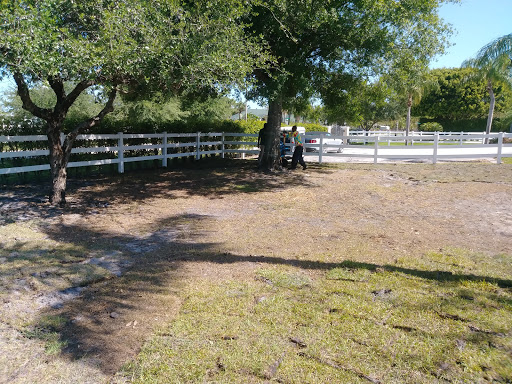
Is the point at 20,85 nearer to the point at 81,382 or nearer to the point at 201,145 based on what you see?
the point at 81,382

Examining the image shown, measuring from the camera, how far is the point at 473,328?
4055 mm

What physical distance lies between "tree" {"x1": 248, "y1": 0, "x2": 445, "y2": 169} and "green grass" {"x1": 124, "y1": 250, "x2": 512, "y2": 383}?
6.98 meters

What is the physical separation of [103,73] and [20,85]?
176cm

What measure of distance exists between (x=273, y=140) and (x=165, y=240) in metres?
8.99

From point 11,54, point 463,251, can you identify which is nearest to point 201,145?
point 11,54

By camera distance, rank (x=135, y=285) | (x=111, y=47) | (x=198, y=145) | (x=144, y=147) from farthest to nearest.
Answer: (x=198, y=145), (x=144, y=147), (x=111, y=47), (x=135, y=285)

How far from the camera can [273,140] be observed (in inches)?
613

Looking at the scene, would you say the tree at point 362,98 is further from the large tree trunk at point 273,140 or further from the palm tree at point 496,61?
the palm tree at point 496,61

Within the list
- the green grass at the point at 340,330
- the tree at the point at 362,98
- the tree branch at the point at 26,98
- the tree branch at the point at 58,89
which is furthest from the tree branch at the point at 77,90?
the tree at the point at 362,98

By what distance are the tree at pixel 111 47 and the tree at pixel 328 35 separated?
2.36 m

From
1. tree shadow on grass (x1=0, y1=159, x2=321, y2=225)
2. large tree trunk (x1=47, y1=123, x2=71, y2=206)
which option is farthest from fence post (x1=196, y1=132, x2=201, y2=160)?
large tree trunk (x1=47, y1=123, x2=71, y2=206)

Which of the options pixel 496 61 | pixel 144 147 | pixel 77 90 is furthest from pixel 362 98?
pixel 496 61

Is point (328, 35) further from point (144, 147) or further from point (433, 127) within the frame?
point (433, 127)

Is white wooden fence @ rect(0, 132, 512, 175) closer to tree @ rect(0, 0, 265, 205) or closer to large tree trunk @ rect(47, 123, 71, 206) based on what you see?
large tree trunk @ rect(47, 123, 71, 206)
